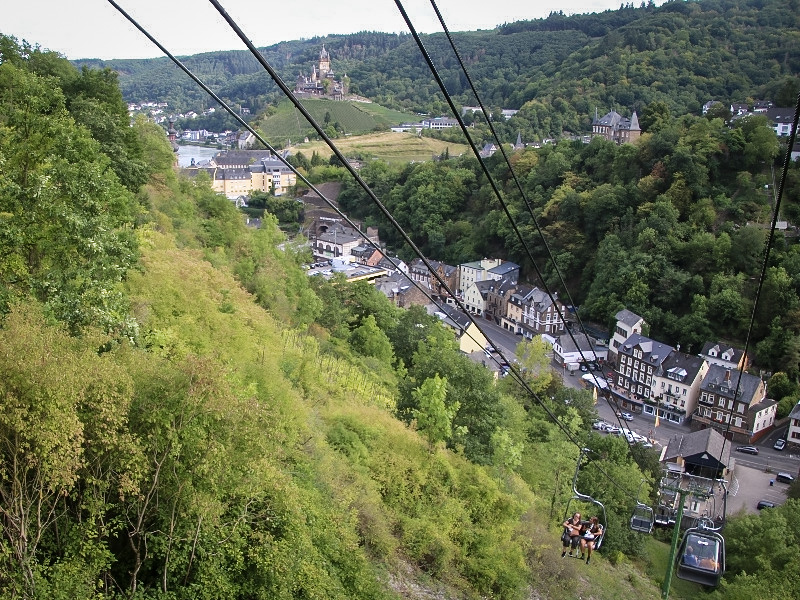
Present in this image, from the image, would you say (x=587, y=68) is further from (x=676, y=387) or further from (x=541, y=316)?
(x=676, y=387)

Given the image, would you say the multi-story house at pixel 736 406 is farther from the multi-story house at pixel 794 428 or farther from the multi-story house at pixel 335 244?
the multi-story house at pixel 335 244

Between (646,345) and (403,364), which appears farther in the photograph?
(646,345)

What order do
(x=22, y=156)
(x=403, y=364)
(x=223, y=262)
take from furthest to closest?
(x=403, y=364), (x=223, y=262), (x=22, y=156)

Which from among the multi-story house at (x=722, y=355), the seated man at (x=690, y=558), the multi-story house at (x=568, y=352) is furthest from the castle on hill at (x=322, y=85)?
the seated man at (x=690, y=558)

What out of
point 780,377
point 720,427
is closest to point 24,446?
point 720,427

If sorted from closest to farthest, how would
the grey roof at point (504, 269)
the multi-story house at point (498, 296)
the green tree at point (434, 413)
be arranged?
the green tree at point (434, 413) → the multi-story house at point (498, 296) → the grey roof at point (504, 269)

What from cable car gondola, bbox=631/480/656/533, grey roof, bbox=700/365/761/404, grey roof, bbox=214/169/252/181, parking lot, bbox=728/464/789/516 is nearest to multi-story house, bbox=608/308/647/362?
grey roof, bbox=700/365/761/404

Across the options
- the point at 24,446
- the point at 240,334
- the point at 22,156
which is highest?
the point at 22,156

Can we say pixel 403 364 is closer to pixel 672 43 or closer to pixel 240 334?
pixel 240 334
